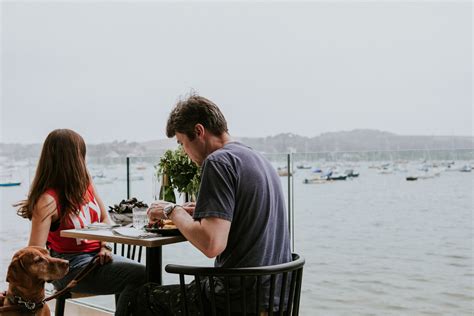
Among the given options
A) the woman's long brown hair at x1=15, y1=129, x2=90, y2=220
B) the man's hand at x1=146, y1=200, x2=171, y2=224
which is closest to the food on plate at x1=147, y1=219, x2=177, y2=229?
the man's hand at x1=146, y1=200, x2=171, y2=224

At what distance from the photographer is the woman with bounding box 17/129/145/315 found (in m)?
2.37

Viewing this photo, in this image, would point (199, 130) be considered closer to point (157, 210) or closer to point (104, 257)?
point (157, 210)

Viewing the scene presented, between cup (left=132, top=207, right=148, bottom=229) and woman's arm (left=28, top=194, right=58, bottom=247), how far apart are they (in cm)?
37

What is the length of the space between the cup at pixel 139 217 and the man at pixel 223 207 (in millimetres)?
336

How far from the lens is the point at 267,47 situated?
5660 millimetres

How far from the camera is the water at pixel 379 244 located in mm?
3971

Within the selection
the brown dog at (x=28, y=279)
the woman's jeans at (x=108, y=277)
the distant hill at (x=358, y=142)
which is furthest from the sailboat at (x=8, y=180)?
the brown dog at (x=28, y=279)

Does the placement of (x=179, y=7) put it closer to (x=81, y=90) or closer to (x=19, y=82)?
(x=81, y=90)

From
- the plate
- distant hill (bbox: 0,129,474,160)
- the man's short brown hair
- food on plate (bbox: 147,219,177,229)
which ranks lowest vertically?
the plate

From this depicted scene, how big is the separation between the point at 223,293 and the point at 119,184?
2.36 m

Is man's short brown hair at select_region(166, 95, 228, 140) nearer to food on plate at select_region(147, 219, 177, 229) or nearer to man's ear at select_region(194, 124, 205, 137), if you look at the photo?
man's ear at select_region(194, 124, 205, 137)

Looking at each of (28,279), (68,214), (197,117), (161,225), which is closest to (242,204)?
(197,117)

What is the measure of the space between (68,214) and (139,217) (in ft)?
1.15

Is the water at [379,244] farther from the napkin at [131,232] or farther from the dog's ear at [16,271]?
the dog's ear at [16,271]
